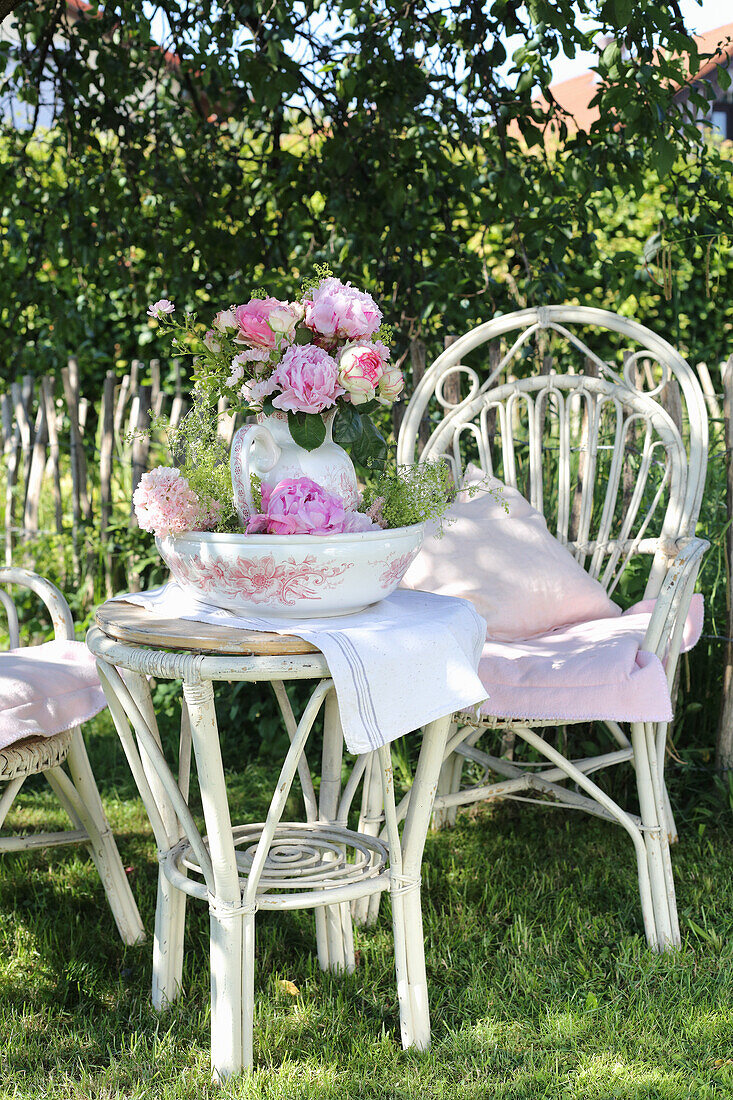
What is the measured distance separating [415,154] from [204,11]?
824mm

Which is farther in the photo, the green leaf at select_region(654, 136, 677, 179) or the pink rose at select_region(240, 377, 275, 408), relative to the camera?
the green leaf at select_region(654, 136, 677, 179)

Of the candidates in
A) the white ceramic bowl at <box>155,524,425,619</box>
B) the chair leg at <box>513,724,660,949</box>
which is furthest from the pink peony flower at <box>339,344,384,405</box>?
the chair leg at <box>513,724,660,949</box>

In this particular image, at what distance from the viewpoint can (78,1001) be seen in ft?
6.23

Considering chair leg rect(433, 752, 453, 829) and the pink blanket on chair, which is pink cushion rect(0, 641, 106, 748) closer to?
the pink blanket on chair

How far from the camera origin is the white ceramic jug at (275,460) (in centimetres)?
164

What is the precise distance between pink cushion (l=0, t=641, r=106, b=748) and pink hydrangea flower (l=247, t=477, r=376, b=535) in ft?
1.94

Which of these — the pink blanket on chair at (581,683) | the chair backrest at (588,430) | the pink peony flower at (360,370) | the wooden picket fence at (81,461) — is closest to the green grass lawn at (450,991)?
the pink blanket on chair at (581,683)

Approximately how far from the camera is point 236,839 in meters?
1.94

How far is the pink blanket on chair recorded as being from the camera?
6.17ft

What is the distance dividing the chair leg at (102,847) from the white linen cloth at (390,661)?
57 centimetres

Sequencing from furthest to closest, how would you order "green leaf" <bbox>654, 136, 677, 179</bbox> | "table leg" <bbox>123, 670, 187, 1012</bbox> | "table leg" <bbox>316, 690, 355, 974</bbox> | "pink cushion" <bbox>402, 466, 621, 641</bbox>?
1. "green leaf" <bbox>654, 136, 677, 179</bbox>
2. "pink cushion" <bbox>402, 466, 621, 641</bbox>
3. "table leg" <bbox>316, 690, 355, 974</bbox>
4. "table leg" <bbox>123, 670, 187, 1012</bbox>

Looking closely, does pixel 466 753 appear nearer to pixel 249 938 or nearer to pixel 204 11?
pixel 249 938

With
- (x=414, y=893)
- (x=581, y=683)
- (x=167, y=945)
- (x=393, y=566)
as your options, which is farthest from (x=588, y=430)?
(x=167, y=945)

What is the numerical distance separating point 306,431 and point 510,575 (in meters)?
0.90
